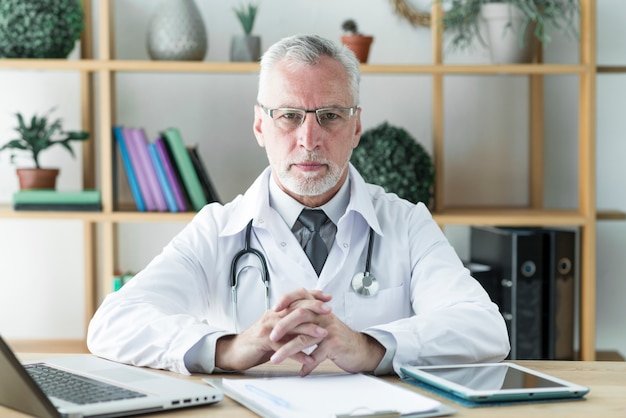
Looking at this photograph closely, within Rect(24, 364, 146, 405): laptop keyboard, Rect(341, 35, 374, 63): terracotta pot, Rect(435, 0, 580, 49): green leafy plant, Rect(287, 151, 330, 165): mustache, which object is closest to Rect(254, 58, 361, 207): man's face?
Rect(287, 151, 330, 165): mustache

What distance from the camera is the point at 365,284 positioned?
2.03 meters

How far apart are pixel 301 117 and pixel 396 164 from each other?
89cm

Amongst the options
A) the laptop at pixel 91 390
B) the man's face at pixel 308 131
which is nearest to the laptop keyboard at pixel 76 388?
the laptop at pixel 91 390

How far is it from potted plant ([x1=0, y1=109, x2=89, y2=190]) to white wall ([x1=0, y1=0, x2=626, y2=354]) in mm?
214

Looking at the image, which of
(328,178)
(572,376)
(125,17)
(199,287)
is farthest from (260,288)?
(125,17)

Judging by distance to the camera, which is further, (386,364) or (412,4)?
(412,4)

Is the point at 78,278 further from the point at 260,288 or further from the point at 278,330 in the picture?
the point at 278,330

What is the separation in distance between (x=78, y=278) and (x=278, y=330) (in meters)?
1.95

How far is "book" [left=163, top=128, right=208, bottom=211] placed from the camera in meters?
2.92

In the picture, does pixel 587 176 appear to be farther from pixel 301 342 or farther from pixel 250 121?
pixel 301 342

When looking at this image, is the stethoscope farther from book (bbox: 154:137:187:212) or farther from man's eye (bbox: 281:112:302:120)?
book (bbox: 154:137:187:212)

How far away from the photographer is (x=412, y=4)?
124 inches

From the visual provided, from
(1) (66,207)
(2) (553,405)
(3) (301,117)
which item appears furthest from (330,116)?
(1) (66,207)

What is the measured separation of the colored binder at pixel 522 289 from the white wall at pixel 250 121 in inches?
13.4
